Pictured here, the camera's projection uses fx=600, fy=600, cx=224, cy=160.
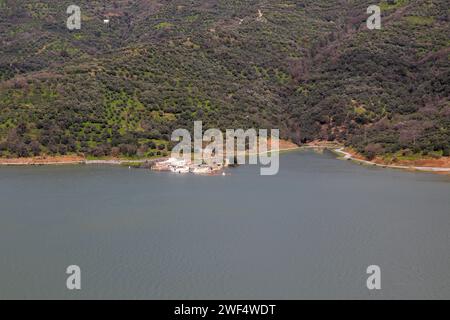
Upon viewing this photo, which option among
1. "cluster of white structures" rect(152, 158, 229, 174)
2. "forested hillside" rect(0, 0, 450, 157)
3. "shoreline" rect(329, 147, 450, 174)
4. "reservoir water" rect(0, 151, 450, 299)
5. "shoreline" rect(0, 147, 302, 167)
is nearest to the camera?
"reservoir water" rect(0, 151, 450, 299)

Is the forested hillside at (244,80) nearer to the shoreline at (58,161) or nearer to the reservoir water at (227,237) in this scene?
the shoreline at (58,161)

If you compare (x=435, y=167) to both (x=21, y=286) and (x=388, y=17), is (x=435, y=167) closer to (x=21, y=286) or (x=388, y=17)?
(x=21, y=286)

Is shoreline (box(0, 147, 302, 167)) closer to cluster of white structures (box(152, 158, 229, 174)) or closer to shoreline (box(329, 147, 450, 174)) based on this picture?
cluster of white structures (box(152, 158, 229, 174))

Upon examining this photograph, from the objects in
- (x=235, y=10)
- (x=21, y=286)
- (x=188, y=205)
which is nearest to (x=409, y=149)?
(x=188, y=205)

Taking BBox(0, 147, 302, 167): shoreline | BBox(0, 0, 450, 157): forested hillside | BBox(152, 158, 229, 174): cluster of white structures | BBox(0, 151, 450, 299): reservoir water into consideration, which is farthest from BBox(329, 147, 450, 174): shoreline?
BBox(0, 147, 302, 167): shoreline

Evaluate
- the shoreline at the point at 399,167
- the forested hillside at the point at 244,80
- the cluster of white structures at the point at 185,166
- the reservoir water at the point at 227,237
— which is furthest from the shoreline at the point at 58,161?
Result: the shoreline at the point at 399,167
